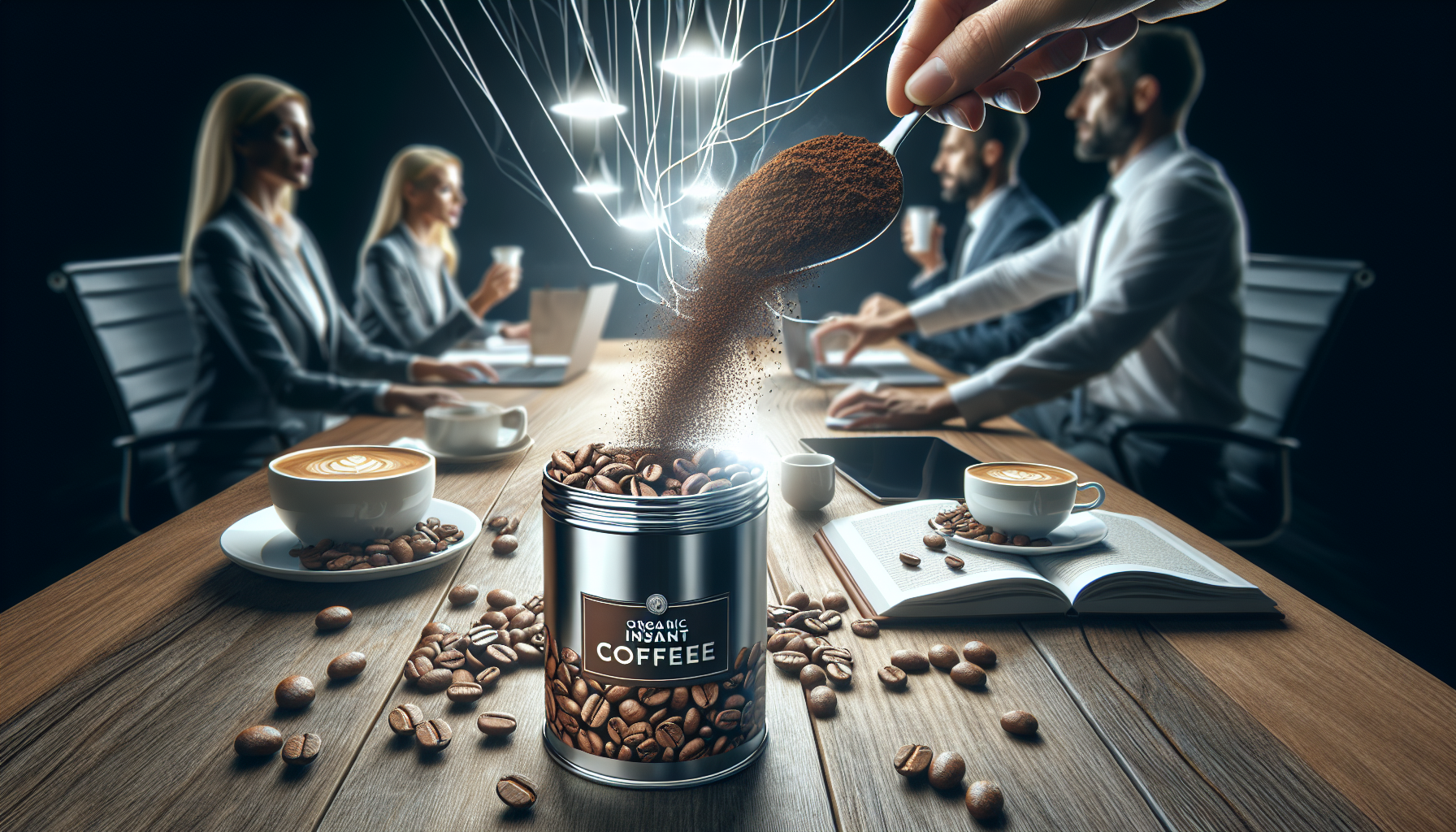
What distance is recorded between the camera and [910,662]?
689 millimetres

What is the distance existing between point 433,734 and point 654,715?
17 cm

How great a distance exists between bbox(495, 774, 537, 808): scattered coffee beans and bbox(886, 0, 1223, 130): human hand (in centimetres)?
81

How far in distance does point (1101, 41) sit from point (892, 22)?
448mm

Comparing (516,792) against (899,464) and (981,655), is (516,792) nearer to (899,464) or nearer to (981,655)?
(981,655)

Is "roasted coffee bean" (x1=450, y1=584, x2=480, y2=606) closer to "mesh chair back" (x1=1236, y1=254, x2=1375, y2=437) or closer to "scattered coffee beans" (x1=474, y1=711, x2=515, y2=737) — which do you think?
"scattered coffee beans" (x1=474, y1=711, x2=515, y2=737)

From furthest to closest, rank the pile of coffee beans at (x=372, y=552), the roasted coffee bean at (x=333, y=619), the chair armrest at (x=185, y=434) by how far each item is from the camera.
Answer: the chair armrest at (x=185, y=434) → the pile of coffee beans at (x=372, y=552) → the roasted coffee bean at (x=333, y=619)

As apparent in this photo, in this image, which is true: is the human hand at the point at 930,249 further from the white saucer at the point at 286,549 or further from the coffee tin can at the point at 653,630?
the coffee tin can at the point at 653,630

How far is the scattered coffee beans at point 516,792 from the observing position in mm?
500

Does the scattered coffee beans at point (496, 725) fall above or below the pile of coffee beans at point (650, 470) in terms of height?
below

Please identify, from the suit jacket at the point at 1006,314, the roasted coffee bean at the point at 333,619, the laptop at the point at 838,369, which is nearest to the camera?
the roasted coffee bean at the point at 333,619

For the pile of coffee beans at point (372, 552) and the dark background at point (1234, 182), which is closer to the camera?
the pile of coffee beans at point (372, 552)

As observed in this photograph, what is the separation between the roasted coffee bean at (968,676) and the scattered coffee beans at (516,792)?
0.34 metres

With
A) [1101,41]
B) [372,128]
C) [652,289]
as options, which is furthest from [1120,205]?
[372,128]

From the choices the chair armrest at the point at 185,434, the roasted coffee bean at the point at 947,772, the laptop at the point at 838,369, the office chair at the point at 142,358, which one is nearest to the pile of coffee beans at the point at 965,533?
the roasted coffee bean at the point at 947,772
